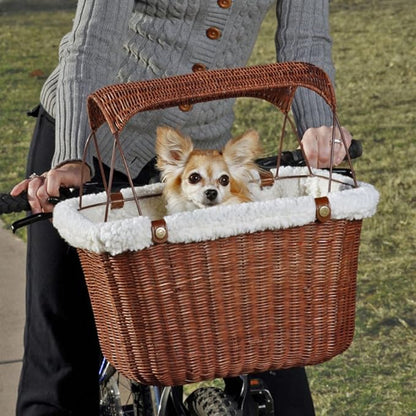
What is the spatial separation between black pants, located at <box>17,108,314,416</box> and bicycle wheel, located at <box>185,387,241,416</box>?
49cm

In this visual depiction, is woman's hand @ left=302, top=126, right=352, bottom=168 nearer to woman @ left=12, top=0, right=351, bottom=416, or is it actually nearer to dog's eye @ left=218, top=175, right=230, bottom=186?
woman @ left=12, top=0, right=351, bottom=416

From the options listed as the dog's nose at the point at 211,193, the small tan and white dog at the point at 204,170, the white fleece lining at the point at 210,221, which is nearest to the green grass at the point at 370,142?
the small tan and white dog at the point at 204,170

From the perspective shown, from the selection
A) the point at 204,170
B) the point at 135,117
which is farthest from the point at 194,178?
the point at 135,117

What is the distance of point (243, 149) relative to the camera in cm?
239

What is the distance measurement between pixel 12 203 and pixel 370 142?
716 cm

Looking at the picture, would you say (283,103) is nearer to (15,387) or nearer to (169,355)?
(169,355)

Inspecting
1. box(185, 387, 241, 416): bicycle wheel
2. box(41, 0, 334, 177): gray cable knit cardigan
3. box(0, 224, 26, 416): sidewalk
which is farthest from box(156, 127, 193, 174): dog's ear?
box(0, 224, 26, 416): sidewalk

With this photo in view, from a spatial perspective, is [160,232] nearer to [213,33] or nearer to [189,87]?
[189,87]

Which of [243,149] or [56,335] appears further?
[56,335]

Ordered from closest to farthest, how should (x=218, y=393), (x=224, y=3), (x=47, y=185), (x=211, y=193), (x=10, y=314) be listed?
(x=211, y=193) → (x=47, y=185) → (x=218, y=393) → (x=224, y=3) → (x=10, y=314)

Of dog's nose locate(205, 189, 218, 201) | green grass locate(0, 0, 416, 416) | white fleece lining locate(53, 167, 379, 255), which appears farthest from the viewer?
green grass locate(0, 0, 416, 416)

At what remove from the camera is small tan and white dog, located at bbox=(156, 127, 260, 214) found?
7.62 feet

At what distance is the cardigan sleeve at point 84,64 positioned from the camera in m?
2.49

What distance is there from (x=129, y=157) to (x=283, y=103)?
2.19ft
